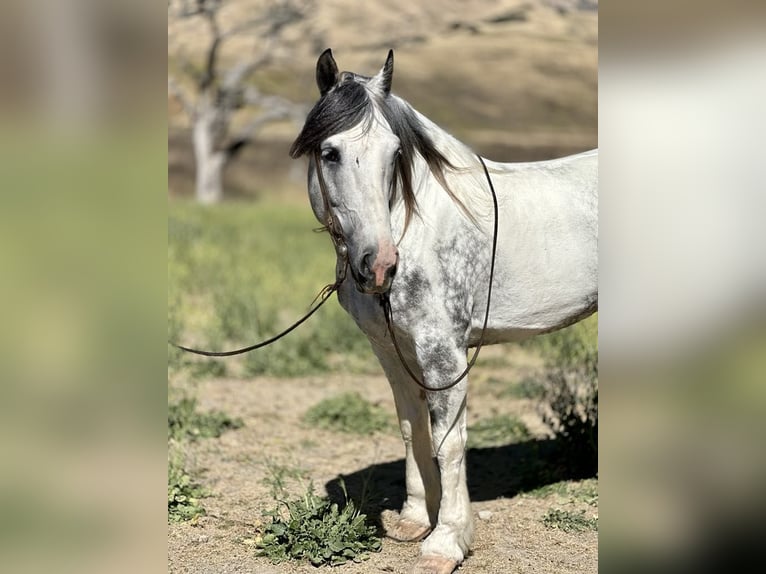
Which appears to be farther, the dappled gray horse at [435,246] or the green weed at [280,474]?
the green weed at [280,474]

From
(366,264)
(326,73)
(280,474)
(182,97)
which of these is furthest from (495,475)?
(182,97)

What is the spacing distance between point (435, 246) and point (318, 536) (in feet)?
4.54

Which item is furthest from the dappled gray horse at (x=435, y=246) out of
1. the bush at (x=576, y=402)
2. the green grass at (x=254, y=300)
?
the green grass at (x=254, y=300)

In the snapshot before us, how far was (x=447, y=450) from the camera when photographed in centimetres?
347

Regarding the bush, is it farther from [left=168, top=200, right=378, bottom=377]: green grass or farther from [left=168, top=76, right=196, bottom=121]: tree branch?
[left=168, top=76, right=196, bottom=121]: tree branch

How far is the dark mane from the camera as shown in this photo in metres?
3.01

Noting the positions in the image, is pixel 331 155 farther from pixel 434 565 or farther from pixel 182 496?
pixel 182 496

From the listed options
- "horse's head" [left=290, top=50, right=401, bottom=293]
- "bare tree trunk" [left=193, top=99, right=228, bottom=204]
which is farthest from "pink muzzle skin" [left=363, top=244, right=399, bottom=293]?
"bare tree trunk" [left=193, top=99, right=228, bottom=204]

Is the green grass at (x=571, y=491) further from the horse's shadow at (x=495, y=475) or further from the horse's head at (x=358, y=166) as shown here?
Result: the horse's head at (x=358, y=166)

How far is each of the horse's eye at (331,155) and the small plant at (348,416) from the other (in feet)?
9.94

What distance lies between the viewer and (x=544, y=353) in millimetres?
7125

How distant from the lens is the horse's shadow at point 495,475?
4.51 metres
